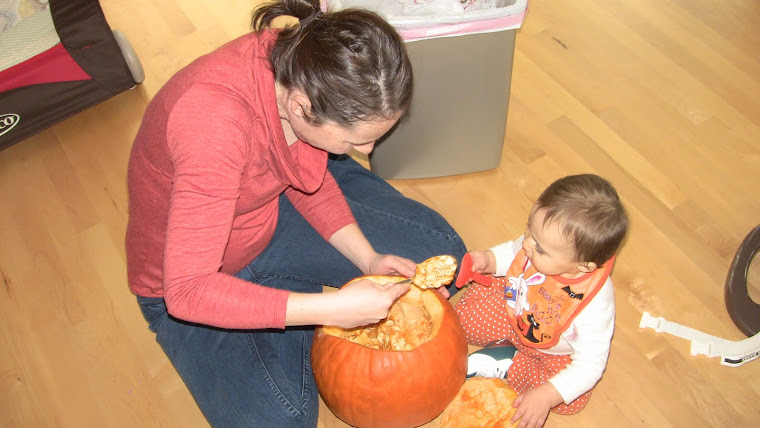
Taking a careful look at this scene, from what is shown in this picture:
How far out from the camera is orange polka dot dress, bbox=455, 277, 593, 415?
129 cm

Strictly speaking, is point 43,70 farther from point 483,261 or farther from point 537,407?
point 537,407

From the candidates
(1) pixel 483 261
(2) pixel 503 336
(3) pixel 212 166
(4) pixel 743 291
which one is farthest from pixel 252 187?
(4) pixel 743 291

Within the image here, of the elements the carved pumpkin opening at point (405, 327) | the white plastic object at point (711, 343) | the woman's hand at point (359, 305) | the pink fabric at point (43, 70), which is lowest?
the white plastic object at point (711, 343)

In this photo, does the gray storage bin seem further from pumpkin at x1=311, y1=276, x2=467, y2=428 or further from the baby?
pumpkin at x1=311, y1=276, x2=467, y2=428

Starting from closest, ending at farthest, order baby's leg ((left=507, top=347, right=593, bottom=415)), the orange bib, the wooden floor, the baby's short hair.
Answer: the baby's short hair
the orange bib
baby's leg ((left=507, top=347, right=593, bottom=415))
the wooden floor

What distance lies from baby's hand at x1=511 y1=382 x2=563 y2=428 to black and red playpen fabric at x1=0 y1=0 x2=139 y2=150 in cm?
148

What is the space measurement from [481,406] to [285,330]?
43cm

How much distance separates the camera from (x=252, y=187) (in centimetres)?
108

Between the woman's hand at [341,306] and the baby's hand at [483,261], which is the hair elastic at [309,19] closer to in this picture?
the woman's hand at [341,306]

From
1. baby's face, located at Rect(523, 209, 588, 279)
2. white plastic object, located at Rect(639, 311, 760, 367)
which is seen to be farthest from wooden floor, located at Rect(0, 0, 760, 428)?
baby's face, located at Rect(523, 209, 588, 279)

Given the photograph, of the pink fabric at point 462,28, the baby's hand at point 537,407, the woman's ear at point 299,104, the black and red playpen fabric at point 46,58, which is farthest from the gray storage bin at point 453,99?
the black and red playpen fabric at point 46,58

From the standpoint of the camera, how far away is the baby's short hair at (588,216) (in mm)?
1072

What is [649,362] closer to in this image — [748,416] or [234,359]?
[748,416]

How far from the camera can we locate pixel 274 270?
4.25 feet
